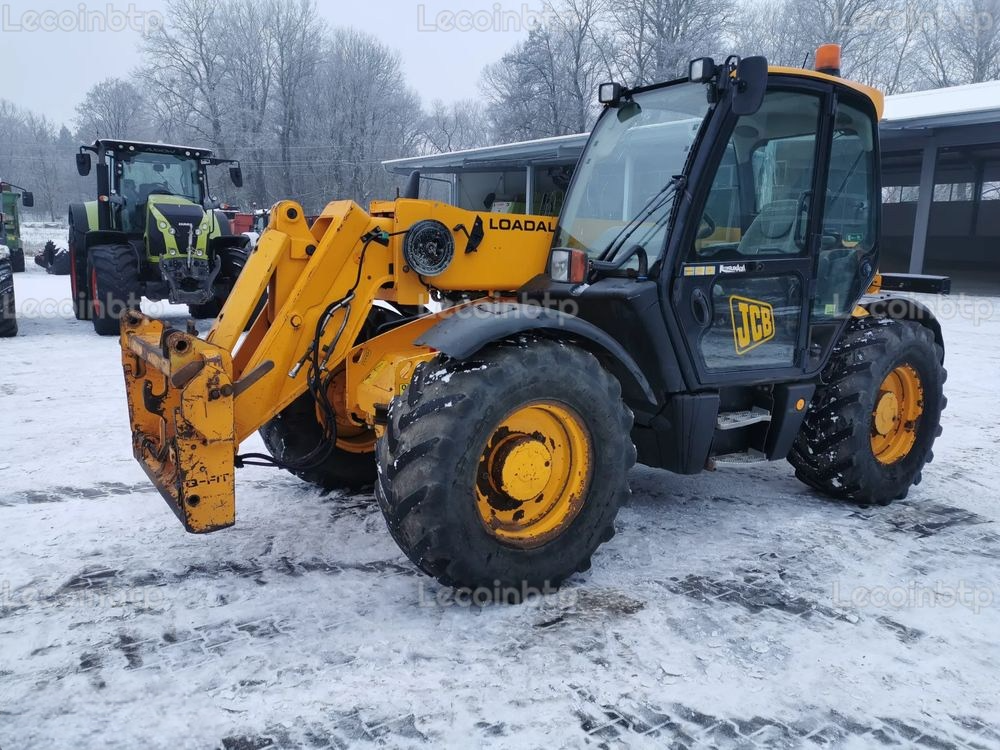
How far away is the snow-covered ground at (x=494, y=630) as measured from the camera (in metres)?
2.45

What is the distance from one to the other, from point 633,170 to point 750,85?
0.75 meters

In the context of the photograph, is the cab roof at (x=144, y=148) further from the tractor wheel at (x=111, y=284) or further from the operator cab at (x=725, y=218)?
the operator cab at (x=725, y=218)

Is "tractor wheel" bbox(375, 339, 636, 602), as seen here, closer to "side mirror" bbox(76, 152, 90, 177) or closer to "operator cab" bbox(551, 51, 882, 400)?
"operator cab" bbox(551, 51, 882, 400)

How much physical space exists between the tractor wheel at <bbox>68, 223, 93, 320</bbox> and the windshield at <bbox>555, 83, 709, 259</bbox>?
10217 mm

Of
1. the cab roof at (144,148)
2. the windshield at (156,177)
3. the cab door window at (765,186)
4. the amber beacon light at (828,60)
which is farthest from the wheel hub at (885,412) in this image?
the windshield at (156,177)

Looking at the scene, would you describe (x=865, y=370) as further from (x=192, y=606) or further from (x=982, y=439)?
(x=192, y=606)

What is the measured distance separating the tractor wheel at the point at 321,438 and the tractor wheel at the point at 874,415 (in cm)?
250

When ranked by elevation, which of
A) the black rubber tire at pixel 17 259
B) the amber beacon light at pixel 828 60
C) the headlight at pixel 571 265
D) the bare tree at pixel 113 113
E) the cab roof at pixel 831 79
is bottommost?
the black rubber tire at pixel 17 259

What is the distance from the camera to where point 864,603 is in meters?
3.29

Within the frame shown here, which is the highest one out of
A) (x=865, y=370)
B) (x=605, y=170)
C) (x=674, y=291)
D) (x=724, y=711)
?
(x=605, y=170)

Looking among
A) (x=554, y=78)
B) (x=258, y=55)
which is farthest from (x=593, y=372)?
(x=258, y=55)

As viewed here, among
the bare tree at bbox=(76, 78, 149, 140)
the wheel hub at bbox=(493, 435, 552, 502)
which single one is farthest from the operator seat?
the bare tree at bbox=(76, 78, 149, 140)

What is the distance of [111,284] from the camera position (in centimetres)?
1054

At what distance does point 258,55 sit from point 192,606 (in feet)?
159
